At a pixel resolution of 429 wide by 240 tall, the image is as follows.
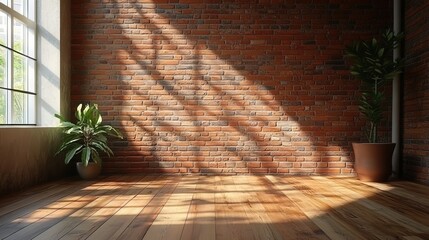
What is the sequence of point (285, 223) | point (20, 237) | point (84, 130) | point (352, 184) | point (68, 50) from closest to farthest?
1. point (20, 237)
2. point (285, 223)
3. point (352, 184)
4. point (84, 130)
5. point (68, 50)

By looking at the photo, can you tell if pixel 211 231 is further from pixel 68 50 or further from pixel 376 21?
pixel 376 21

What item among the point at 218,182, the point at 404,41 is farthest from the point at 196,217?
the point at 404,41

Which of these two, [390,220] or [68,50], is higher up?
[68,50]

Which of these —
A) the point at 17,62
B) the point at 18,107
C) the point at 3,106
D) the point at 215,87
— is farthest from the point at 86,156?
the point at 215,87

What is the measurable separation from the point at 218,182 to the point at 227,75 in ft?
Answer: 5.43

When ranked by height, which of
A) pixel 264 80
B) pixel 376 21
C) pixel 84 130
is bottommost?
pixel 84 130

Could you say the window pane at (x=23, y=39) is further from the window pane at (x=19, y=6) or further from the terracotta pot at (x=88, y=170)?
the terracotta pot at (x=88, y=170)

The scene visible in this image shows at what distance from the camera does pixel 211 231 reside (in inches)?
103

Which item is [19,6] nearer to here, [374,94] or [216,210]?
[216,210]

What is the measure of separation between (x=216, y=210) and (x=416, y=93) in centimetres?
338

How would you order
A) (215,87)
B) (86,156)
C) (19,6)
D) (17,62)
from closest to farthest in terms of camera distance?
1. (17,62)
2. (19,6)
3. (86,156)
4. (215,87)

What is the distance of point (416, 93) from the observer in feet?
16.7

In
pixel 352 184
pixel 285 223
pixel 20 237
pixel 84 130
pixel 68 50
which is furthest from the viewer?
pixel 68 50

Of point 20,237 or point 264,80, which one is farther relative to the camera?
point 264,80
